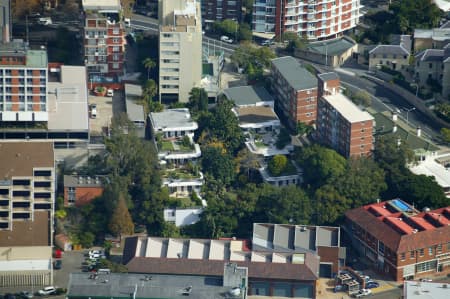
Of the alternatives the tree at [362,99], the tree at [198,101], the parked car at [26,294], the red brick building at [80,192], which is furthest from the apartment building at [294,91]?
the parked car at [26,294]

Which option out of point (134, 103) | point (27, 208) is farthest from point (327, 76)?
point (27, 208)

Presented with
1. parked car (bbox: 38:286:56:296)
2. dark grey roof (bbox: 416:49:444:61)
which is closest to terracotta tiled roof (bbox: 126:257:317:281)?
parked car (bbox: 38:286:56:296)

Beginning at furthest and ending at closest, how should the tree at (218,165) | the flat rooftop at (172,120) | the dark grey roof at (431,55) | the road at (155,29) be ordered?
the road at (155,29) < the dark grey roof at (431,55) < the flat rooftop at (172,120) < the tree at (218,165)

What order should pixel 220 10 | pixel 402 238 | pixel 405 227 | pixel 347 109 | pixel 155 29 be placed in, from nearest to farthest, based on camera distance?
1. pixel 402 238
2. pixel 405 227
3. pixel 347 109
4. pixel 155 29
5. pixel 220 10

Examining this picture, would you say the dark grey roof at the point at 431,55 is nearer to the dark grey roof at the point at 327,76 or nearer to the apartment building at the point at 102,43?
the dark grey roof at the point at 327,76

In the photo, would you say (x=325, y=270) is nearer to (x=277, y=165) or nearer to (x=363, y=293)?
(x=363, y=293)

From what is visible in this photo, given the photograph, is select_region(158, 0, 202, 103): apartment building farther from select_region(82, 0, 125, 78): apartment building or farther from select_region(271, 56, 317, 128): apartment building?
select_region(271, 56, 317, 128): apartment building

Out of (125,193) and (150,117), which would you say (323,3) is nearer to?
(150,117)
